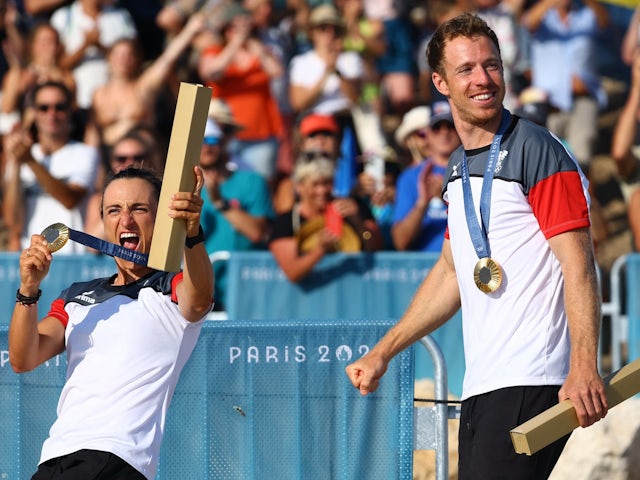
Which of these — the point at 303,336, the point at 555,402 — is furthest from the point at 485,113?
the point at 303,336

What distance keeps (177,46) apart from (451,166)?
6964mm

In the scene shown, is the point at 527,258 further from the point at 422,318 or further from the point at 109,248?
the point at 109,248

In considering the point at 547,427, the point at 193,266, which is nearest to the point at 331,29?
the point at 193,266

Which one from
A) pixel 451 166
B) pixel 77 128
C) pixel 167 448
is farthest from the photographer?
pixel 77 128

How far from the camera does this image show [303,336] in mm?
4988

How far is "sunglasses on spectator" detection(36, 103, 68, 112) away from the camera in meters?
9.84

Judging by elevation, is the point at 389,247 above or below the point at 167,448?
above

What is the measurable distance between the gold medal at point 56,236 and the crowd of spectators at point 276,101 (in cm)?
540

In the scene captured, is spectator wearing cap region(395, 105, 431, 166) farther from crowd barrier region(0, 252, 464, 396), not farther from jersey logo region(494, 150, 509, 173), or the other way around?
Result: jersey logo region(494, 150, 509, 173)

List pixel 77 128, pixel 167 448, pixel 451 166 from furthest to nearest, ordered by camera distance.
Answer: pixel 77 128 < pixel 167 448 < pixel 451 166

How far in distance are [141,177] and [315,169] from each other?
16.5 feet

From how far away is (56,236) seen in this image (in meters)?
3.80

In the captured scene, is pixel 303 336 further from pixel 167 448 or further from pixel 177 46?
pixel 177 46

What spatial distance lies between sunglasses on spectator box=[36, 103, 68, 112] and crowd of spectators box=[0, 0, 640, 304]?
0.06 feet
